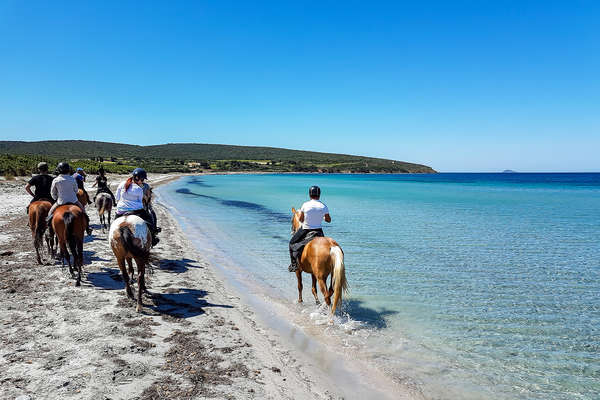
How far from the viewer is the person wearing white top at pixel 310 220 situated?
753 cm

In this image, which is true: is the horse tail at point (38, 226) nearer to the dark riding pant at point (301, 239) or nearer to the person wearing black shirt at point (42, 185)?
the person wearing black shirt at point (42, 185)

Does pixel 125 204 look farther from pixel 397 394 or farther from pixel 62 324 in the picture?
pixel 397 394

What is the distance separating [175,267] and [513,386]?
8.65m

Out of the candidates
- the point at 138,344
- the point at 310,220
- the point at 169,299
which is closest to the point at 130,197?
the point at 169,299

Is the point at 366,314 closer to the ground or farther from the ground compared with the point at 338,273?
closer to the ground

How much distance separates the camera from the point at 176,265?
10.5m

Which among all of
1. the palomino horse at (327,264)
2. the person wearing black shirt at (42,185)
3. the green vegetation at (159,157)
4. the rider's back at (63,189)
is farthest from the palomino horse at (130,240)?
the green vegetation at (159,157)

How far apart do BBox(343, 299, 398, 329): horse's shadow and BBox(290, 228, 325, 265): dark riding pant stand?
64.1 inches

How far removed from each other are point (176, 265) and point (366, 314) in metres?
6.06

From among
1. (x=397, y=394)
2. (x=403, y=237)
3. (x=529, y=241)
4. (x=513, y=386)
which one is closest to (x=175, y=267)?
(x=397, y=394)

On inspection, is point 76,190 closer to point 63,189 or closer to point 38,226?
point 63,189

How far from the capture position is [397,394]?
479cm

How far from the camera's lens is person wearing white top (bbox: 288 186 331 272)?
24.7 ft

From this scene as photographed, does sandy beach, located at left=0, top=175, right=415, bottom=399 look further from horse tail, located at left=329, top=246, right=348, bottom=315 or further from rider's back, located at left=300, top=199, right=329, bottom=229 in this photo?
rider's back, located at left=300, top=199, right=329, bottom=229
